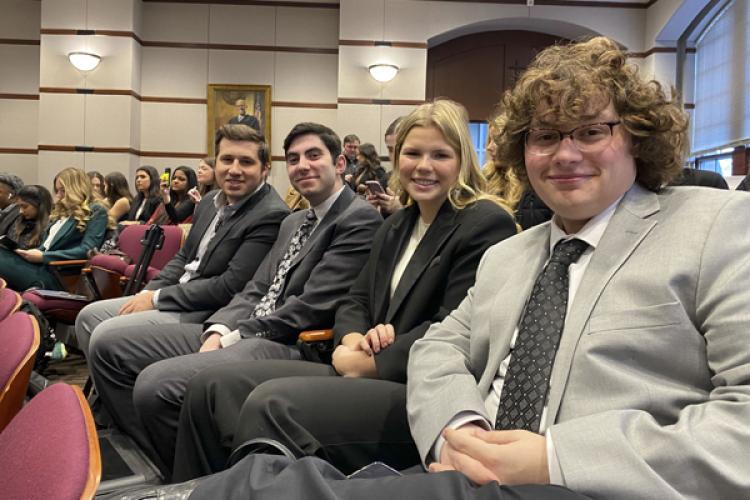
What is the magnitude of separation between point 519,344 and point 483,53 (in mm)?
7985

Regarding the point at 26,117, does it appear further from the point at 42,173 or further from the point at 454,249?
the point at 454,249

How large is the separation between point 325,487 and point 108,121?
8.01m

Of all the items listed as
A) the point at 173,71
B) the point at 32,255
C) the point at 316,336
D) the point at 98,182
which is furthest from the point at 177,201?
the point at 316,336

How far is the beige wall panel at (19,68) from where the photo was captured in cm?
862

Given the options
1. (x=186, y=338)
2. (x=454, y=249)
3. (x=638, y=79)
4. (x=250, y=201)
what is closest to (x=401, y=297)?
(x=454, y=249)

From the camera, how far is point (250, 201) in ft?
10.2

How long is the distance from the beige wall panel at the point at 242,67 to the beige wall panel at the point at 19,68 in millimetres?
2526

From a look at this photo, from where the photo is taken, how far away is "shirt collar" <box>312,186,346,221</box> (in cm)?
264

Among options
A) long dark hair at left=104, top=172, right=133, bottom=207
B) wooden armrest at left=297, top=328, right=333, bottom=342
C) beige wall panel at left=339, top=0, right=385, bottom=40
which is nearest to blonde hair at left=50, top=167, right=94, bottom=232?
long dark hair at left=104, top=172, right=133, bottom=207

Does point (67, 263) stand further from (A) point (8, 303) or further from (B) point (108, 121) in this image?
(B) point (108, 121)

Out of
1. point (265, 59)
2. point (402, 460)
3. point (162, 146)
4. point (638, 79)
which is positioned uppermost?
point (265, 59)

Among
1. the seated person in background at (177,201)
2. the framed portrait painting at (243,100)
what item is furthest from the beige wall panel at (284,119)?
the seated person in background at (177,201)

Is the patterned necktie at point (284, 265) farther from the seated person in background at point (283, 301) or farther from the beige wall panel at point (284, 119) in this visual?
the beige wall panel at point (284, 119)

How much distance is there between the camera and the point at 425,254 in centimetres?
197
